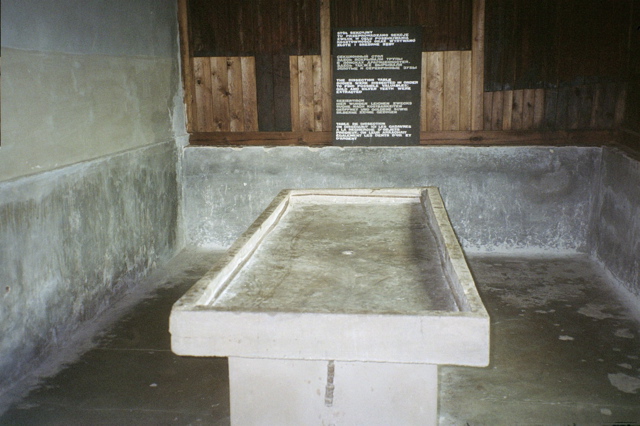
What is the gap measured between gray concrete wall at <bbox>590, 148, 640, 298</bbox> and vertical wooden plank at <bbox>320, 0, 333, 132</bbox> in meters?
2.73

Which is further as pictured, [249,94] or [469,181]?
[249,94]

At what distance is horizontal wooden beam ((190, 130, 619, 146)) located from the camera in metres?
6.16

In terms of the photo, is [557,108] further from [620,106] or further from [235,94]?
[235,94]

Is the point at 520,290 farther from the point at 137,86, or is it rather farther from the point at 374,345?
the point at 137,86

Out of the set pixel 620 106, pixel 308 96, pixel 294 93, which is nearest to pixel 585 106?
pixel 620 106

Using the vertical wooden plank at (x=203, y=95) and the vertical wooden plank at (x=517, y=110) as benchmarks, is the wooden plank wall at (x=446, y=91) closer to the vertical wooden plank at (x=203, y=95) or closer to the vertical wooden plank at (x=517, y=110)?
the vertical wooden plank at (x=517, y=110)

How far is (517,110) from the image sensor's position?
6.19 meters

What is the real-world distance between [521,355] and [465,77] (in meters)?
3.14

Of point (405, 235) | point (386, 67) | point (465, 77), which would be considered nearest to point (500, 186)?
point (465, 77)

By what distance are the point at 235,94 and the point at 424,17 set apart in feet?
6.75

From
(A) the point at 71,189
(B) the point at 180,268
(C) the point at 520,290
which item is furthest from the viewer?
(B) the point at 180,268

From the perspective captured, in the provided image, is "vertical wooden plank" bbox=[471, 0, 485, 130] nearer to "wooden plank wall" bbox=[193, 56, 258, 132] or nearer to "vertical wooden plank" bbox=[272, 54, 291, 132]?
"vertical wooden plank" bbox=[272, 54, 291, 132]

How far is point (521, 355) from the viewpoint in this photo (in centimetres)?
403

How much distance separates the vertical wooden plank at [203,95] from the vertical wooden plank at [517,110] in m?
3.11
